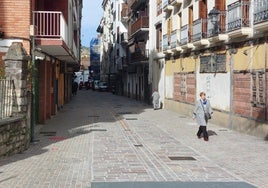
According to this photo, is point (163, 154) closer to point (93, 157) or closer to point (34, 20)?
point (93, 157)

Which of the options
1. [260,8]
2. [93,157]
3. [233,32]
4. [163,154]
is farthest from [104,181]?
[233,32]

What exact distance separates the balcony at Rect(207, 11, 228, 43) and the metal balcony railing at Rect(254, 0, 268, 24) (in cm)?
323

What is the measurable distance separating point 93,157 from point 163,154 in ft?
6.16

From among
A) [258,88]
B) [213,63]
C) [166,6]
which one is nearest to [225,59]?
[213,63]

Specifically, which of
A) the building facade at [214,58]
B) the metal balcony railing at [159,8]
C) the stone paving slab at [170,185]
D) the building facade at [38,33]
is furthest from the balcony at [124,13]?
the stone paving slab at [170,185]

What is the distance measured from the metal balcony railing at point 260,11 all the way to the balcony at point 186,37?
892cm

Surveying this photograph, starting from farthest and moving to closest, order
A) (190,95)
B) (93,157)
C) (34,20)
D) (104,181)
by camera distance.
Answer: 1. (190,95)
2. (34,20)
3. (93,157)
4. (104,181)

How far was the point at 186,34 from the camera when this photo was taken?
88.1 feet

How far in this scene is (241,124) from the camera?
1809 cm

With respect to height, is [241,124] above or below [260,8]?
below

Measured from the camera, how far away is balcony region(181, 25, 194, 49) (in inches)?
1022

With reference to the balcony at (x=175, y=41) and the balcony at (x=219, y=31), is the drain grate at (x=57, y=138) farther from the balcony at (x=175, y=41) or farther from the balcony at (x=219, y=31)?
the balcony at (x=175, y=41)

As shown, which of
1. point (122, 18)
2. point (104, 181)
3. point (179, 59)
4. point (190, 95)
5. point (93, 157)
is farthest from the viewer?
point (122, 18)

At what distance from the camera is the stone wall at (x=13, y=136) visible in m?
11.3
